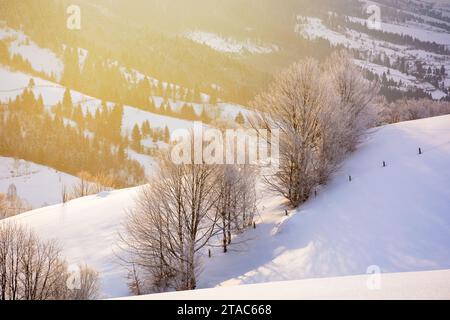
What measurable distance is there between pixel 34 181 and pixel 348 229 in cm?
10243

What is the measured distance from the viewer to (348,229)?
21312 millimetres

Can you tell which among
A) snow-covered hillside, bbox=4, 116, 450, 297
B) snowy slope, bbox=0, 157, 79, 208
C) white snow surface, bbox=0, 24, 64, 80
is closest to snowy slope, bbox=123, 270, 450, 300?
snow-covered hillside, bbox=4, 116, 450, 297

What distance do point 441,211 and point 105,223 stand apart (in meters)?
26.6

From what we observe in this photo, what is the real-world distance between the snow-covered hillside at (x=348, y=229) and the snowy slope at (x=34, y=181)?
221 feet

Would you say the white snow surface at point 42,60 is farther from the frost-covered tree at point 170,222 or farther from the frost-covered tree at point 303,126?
the frost-covered tree at point 170,222

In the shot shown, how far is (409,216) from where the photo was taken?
20.8m

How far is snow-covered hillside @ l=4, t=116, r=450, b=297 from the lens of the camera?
18.8 metres

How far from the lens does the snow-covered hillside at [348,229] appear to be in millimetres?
18828

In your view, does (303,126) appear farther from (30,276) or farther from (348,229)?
(30,276)

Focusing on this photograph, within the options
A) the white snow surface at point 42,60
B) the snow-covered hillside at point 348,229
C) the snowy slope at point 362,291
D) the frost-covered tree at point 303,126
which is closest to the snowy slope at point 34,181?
the snow-covered hillside at point 348,229

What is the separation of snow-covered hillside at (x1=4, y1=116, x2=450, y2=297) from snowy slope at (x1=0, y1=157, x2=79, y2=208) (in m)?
67.3

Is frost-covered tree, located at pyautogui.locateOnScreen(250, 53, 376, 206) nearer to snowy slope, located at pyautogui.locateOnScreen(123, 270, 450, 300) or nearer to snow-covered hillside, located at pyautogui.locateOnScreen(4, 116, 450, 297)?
snow-covered hillside, located at pyautogui.locateOnScreen(4, 116, 450, 297)

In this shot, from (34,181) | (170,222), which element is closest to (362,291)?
(170,222)
